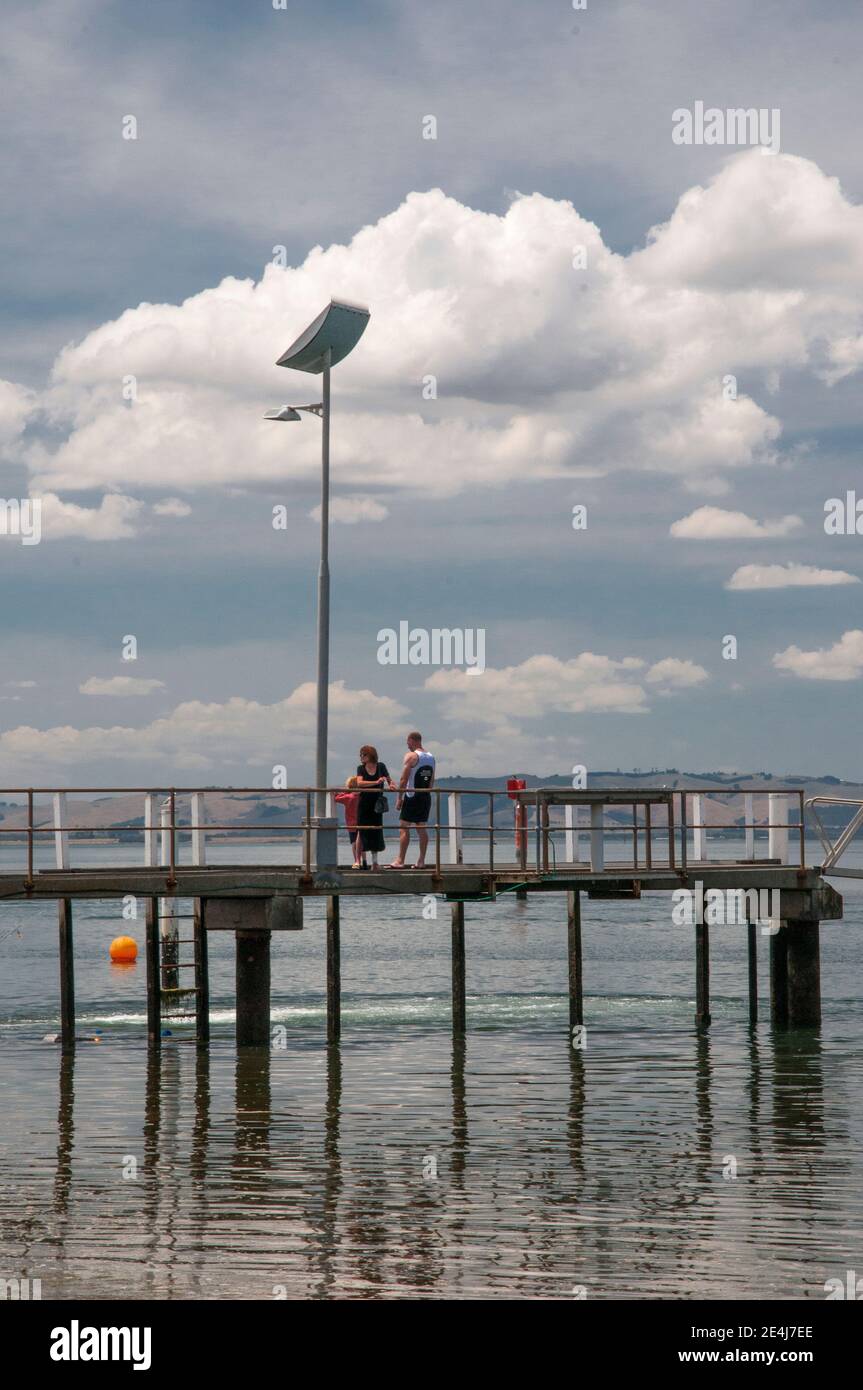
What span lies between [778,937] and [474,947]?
41.9 meters

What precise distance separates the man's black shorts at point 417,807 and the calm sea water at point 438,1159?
12.4 ft

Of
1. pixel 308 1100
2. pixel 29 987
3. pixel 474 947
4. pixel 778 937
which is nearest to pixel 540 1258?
pixel 308 1100

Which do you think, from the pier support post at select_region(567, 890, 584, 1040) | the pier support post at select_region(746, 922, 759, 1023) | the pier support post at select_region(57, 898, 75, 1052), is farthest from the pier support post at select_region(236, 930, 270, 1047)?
the pier support post at select_region(746, 922, 759, 1023)

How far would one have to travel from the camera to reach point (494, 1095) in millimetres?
21141

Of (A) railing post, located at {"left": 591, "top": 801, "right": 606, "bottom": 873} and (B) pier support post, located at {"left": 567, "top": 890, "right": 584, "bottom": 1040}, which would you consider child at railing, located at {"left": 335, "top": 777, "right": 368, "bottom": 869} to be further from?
(B) pier support post, located at {"left": 567, "top": 890, "right": 584, "bottom": 1040}

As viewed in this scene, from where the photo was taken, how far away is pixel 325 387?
22.2 m

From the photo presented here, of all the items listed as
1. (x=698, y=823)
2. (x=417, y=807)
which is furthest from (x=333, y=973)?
(x=698, y=823)

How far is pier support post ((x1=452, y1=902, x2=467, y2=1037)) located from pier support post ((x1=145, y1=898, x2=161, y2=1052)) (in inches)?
199

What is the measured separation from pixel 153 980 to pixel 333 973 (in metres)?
3.19

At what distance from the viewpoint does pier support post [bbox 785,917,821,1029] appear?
2530cm

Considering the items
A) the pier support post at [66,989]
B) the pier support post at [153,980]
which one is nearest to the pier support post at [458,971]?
the pier support post at [153,980]

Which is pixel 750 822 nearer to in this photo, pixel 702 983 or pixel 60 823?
pixel 702 983
